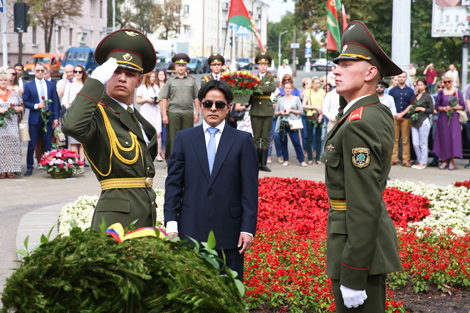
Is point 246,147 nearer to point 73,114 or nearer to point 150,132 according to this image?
point 150,132

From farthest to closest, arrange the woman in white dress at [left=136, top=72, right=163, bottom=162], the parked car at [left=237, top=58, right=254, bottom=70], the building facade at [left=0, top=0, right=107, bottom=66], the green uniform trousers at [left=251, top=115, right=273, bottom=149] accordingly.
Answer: the parked car at [left=237, top=58, right=254, bottom=70]
the building facade at [left=0, top=0, right=107, bottom=66]
the woman in white dress at [left=136, top=72, right=163, bottom=162]
the green uniform trousers at [left=251, top=115, right=273, bottom=149]

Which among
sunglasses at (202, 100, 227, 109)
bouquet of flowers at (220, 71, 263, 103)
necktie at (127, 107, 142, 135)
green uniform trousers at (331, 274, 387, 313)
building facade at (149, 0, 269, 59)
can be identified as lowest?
green uniform trousers at (331, 274, 387, 313)

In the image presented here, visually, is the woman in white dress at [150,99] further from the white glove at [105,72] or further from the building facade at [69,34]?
the building facade at [69,34]

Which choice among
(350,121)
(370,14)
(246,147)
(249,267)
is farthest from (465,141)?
(370,14)

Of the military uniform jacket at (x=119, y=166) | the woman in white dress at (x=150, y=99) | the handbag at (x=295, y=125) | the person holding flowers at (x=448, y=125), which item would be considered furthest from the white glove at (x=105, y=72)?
the person holding flowers at (x=448, y=125)

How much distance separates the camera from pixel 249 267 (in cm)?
616

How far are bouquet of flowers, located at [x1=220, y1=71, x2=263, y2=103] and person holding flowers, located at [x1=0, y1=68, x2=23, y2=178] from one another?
405 cm

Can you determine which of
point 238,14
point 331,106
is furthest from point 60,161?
point 238,14

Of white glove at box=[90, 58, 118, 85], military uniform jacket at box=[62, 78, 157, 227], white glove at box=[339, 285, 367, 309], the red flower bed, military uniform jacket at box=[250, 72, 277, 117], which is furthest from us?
military uniform jacket at box=[250, 72, 277, 117]

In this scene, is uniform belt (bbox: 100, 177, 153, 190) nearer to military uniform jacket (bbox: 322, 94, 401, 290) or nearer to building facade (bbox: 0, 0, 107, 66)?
military uniform jacket (bbox: 322, 94, 401, 290)

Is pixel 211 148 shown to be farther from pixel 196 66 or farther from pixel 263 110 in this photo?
pixel 196 66

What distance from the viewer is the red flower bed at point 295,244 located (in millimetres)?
5602

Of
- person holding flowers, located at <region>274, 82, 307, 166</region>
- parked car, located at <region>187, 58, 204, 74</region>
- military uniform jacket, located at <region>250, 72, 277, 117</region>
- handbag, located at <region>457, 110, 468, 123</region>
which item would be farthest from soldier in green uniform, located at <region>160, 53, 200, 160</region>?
parked car, located at <region>187, 58, 204, 74</region>

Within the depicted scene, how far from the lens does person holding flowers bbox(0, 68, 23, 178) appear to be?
13.1 metres
